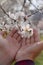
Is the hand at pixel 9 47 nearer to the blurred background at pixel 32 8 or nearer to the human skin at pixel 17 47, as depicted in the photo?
the human skin at pixel 17 47

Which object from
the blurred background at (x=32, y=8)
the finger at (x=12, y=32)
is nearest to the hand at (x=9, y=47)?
the finger at (x=12, y=32)

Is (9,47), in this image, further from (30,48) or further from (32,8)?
(32,8)

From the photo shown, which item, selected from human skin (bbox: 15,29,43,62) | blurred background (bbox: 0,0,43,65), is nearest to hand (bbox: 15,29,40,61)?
human skin (bbox: 15,29,43,62)

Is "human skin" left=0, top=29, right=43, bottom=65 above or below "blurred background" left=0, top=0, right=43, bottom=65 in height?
below

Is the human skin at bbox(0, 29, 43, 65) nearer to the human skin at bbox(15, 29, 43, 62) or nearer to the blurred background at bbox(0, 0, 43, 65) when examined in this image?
the human skin at bbox(15, 29, 43, 62)

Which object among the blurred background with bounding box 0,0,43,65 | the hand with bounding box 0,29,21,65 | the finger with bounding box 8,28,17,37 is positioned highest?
the blurred background with bounding box 0,0,43,65

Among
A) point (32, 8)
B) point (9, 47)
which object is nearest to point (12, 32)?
point (9, 47)
